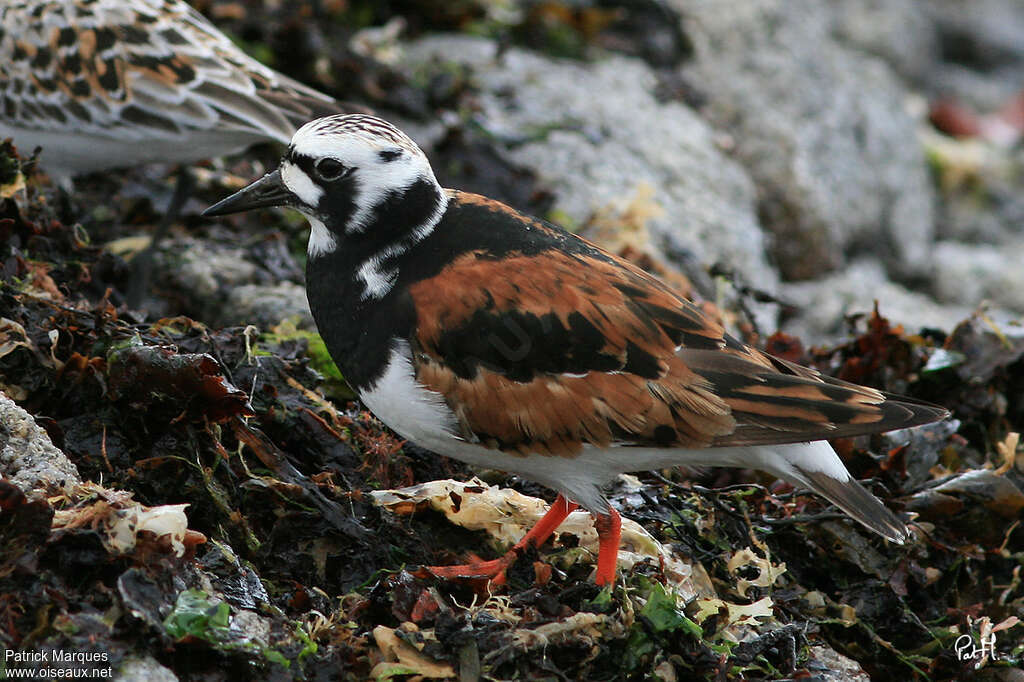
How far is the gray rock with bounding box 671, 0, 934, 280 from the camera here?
809cm

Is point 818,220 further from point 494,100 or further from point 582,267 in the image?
point 582,267

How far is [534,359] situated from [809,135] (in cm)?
546

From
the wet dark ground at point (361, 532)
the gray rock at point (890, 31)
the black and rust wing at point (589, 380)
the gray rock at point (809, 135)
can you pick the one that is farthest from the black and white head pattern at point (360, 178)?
the gray rock at point (890, 31)

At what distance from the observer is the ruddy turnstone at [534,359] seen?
352 cm

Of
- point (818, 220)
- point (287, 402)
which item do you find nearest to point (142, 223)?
point (287, 402)

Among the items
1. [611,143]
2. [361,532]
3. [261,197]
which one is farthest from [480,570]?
[611,143]

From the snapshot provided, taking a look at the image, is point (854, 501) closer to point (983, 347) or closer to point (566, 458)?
point (566, 458)

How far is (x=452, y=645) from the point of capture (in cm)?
329

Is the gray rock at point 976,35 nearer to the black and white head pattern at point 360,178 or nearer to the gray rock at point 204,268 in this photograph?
the gray rock at point 204,268

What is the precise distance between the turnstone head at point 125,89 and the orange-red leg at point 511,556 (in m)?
2.66

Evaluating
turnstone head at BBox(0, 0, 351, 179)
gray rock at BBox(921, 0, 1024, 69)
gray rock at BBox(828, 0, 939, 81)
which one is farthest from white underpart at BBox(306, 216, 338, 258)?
gray rock at BBox(921, 0, 1024, 69)

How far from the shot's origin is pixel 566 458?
3580 millimetres

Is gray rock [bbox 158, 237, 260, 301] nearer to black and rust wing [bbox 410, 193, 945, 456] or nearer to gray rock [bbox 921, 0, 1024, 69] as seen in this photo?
black and rust wing [bbox 410, 193, 945, 456]

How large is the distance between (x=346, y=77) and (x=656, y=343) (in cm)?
415
